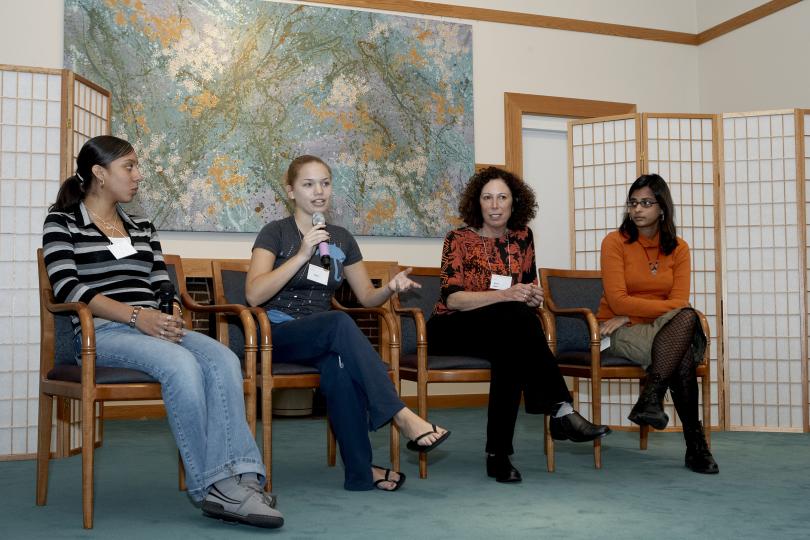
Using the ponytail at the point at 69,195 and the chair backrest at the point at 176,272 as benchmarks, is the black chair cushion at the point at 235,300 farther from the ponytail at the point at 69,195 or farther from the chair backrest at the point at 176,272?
the ponytail at the point at 69,195

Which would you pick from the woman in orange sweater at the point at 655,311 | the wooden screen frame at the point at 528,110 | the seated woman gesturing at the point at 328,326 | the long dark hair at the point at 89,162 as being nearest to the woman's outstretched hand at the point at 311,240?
the seated woman gesturing at the point at 328,326

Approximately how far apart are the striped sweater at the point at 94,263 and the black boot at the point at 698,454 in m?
2.14

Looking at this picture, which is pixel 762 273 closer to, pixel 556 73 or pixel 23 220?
pixel 556 73

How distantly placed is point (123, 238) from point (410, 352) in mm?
1279

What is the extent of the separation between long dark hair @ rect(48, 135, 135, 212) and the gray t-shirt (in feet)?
1.90

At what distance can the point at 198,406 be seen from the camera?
7.86 ft

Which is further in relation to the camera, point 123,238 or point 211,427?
point 123,238

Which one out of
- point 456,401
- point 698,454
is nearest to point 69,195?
point 698,454

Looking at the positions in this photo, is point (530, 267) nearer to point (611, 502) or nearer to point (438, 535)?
point (611, 502)

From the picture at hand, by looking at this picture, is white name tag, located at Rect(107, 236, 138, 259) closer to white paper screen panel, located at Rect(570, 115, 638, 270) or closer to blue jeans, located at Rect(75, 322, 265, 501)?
blue jeans, located at Rect(75, 322, 265, 501)

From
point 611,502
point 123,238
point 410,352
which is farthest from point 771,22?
point 123,238

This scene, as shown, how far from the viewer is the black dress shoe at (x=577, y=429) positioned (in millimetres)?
2990

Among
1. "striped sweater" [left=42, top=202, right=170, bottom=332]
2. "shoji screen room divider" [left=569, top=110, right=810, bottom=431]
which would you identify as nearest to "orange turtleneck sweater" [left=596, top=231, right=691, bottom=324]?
"shoji screen room divider" [left=569, top=110, right=810, bottom=431]

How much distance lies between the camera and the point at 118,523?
2428mm
